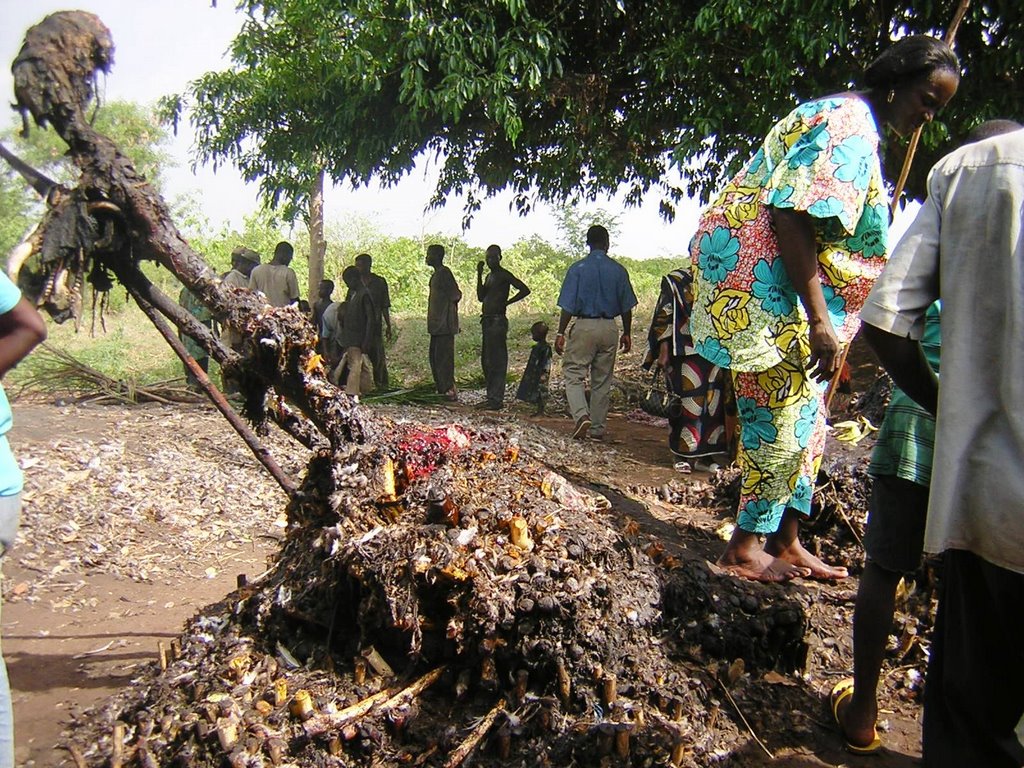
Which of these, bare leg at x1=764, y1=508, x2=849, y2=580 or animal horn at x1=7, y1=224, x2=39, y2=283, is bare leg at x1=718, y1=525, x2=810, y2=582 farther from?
animal horn at x1=7, y1=224, x2=39, y2=283

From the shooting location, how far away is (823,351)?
114 inches

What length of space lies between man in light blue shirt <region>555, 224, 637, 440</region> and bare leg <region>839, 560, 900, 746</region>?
546 centimetres

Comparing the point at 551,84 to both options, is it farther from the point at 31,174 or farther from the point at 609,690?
the point at 609,690

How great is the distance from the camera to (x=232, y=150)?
10.9 m

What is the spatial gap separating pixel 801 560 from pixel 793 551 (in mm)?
46

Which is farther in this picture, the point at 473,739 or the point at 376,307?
the point at 376,307

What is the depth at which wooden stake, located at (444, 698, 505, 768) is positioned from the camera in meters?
2.19

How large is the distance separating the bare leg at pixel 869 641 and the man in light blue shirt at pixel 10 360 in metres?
2.22

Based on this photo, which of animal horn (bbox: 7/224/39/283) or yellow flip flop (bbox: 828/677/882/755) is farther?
animal horn (bbox: 7/224/39/283)

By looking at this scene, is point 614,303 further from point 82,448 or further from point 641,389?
point 82,448

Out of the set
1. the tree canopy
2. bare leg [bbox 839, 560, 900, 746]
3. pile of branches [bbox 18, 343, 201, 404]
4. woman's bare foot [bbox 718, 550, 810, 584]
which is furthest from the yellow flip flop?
pile of branches [bbox 18, 343, 201, 404]

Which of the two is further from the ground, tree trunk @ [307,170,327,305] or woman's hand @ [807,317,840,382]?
tree trunk @ [307,170,327,305]

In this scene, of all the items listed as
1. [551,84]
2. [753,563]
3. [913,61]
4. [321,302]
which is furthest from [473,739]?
[321,302]

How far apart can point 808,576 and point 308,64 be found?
8.24 m
